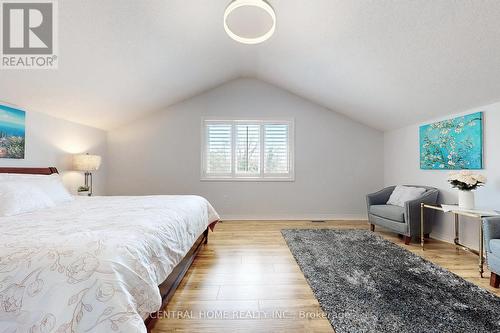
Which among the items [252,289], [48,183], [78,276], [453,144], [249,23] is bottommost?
[252,289]

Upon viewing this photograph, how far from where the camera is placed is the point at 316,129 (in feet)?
15.9

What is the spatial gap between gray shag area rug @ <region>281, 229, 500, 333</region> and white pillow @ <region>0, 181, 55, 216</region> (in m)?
2.68

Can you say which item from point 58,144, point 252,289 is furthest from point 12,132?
point 252,289

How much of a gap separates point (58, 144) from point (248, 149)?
3238mm

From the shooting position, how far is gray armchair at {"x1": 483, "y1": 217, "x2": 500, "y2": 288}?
6.48 ft

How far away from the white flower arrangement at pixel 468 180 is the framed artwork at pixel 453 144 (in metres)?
0.34

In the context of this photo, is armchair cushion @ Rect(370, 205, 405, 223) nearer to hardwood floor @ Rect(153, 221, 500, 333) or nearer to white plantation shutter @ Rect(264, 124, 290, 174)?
hardwood floor @ Rect(153, 221, 500, 333)

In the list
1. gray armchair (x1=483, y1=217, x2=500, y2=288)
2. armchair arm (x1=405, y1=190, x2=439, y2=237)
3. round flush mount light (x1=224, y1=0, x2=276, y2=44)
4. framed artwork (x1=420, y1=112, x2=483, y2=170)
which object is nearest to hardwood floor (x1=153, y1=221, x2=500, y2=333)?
gray armchair (x1=483, y1=217, x2=500, y2=288)

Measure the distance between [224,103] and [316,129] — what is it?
82.2 inches

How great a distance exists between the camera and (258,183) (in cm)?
479

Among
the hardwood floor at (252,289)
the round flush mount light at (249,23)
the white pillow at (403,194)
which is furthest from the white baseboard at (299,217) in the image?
the round flush mount light at (249,23)

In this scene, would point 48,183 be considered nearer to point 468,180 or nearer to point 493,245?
point 493,245

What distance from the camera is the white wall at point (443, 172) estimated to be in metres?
2.64

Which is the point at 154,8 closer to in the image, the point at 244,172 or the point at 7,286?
the point at 7,286
